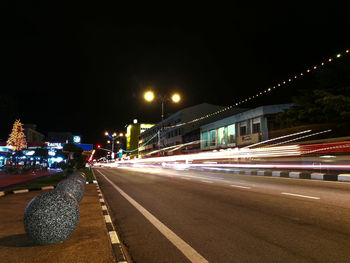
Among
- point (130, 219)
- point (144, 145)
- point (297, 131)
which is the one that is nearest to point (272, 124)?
point (297, 131)

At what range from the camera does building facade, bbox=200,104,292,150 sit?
3603 cm

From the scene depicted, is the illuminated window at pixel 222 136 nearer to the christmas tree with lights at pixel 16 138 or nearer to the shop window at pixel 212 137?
the shop window at pixel 212 137

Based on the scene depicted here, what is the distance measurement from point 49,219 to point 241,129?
38.9 m

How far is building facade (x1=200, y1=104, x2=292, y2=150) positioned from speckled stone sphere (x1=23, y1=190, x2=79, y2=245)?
110ft

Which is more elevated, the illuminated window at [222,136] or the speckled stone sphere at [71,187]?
the illuminated window at [222,136]

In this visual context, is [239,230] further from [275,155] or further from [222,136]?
[222,136]

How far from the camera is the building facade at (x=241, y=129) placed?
36.0 meters

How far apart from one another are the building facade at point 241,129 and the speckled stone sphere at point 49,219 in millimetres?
33405

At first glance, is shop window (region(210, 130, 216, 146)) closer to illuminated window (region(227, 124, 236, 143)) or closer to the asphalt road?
illuminated window (region(227, 124, 236, 143))

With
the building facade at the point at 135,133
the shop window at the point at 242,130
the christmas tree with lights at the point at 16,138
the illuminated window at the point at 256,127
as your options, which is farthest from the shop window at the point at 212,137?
the building facade at the point at 135,133

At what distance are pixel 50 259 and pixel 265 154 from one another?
88.5ft

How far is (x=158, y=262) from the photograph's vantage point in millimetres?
3959

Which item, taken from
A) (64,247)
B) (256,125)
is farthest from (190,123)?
(64,247)

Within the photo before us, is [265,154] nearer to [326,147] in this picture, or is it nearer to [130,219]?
[326,147]
